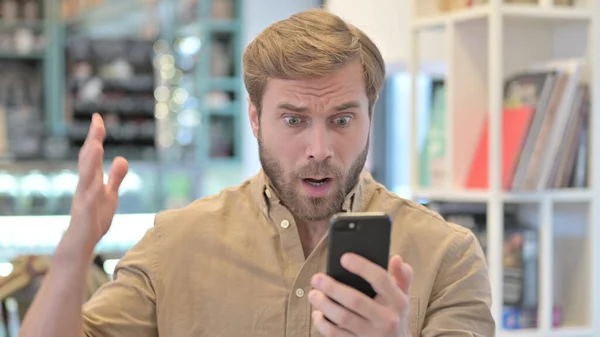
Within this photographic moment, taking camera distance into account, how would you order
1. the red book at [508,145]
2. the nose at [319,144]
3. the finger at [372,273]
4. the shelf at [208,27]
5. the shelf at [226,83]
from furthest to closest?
the shelf at [226,83] → the shelf at [208,27] → the red book at [508,145] → the nose at [319,144] → the finger at [372,273]

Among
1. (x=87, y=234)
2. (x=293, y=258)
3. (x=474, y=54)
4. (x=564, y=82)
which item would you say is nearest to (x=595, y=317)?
(x=564, y=82)

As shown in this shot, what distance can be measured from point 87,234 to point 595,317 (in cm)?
194

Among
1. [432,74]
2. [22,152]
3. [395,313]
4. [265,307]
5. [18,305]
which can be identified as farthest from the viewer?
[22,152]

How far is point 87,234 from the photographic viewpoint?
1.29 metres

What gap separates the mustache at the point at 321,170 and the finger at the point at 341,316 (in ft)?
1.11

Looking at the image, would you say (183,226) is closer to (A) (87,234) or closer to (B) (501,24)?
(A) (87,234)

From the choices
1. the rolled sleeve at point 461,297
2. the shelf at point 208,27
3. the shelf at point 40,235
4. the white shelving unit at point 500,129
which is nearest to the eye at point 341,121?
the rolled sleeve at point 461,297

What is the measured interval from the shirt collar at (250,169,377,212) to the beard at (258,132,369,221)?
0.03 metres

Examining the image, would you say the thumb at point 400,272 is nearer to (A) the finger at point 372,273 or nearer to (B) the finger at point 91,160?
(A) the finger at point 372,273

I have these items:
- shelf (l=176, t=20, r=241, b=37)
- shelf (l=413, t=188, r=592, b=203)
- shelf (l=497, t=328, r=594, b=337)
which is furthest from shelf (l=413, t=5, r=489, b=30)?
shelf (l=176, t=20, r=241, b=37)

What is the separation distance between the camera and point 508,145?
2.58m

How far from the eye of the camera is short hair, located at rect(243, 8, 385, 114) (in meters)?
1.53

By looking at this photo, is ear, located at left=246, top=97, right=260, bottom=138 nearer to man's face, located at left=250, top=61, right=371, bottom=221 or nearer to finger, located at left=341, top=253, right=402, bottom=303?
man's face, located at left=250, top=61, right=371, bottom=221

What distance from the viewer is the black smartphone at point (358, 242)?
1.21m
